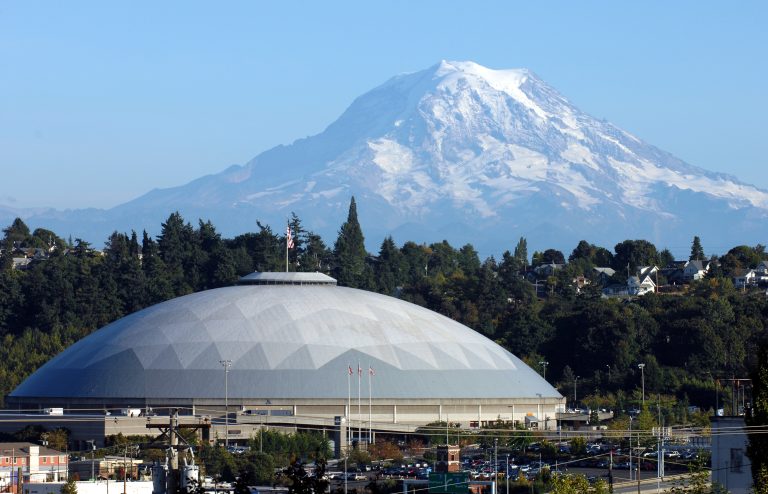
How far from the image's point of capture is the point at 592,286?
190750mm

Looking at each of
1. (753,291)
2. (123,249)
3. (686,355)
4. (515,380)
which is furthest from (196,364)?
(753,291)

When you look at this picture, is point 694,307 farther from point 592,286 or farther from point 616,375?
point 592,286

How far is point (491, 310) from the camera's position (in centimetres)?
18138

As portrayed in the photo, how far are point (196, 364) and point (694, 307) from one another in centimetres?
5702

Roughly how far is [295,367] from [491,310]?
6465 centimetres

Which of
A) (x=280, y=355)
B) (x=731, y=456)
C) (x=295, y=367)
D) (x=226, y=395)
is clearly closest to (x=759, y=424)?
(x=731, y=456)

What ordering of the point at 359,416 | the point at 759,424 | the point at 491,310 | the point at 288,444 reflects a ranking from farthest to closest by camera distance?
1. the point at 491,310
2. the point at 359,416
3. the point at 288,444
4. the point at 759,424

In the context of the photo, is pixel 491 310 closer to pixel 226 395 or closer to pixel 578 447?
pixel 226 395

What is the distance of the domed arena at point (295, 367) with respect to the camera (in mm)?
116500

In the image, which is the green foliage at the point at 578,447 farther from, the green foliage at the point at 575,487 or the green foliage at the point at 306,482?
the green foliage at the point at 306,482

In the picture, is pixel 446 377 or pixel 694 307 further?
pixel 694 307

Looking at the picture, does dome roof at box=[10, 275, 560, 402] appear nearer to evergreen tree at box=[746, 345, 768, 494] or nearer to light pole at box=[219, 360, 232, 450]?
light pole at box=[219, 360, 232, 450]

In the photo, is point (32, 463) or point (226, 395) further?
point (226, 395)

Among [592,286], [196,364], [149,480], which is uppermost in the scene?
[592,286]
